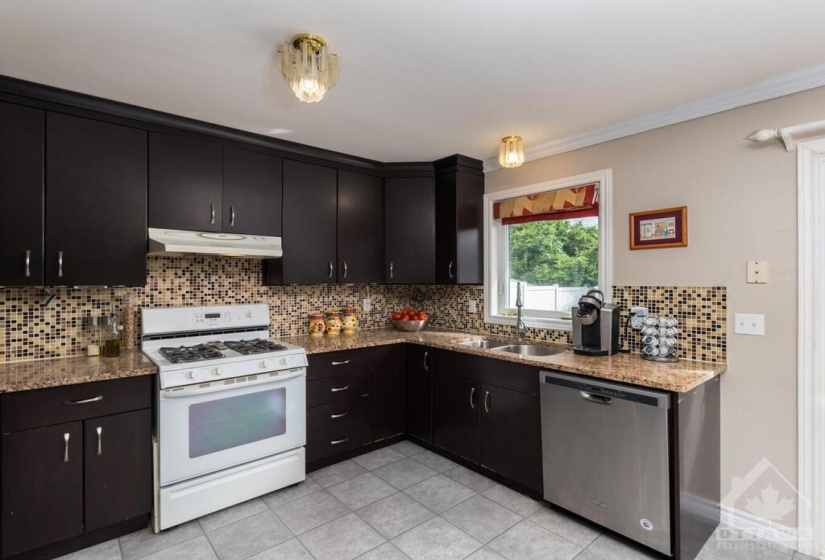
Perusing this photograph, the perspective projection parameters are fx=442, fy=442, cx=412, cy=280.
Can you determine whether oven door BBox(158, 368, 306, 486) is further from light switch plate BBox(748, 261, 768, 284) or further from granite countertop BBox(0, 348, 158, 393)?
light switch plate BBox(748, 261, 768, 284)

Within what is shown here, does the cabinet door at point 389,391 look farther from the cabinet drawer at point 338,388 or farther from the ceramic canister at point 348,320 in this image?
the ceramic canister at point 348,320

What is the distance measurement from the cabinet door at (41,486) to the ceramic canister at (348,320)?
189 cm

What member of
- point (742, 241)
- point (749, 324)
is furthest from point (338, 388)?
point (742, 241)

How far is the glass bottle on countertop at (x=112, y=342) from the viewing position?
2543 mm

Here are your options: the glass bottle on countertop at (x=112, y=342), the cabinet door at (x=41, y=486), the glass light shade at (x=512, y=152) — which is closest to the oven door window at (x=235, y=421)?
the cabinet door at (x=41, y=486)

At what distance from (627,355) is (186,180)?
2.86 m

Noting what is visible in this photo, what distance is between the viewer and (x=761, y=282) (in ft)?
7.29

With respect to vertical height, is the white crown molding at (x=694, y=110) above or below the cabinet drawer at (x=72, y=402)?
above

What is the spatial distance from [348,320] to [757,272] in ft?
8.93

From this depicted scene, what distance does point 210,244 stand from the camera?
2691 millimetres

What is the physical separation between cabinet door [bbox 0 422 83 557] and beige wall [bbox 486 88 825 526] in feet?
10.4

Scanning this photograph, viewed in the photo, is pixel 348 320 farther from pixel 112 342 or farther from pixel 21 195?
pixel 21 195

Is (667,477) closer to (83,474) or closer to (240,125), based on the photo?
(83,474)

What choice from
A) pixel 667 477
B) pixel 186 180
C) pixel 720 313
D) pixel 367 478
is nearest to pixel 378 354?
pixel 367 478
